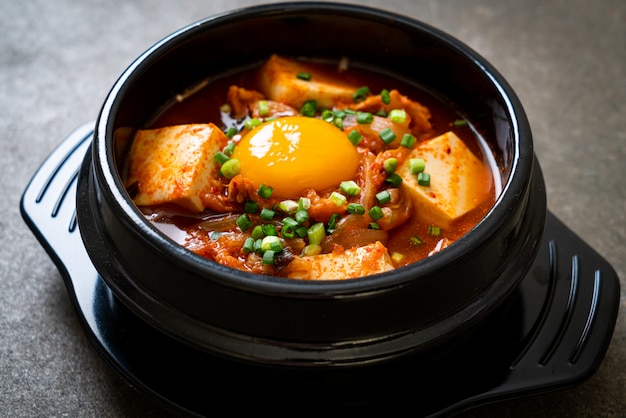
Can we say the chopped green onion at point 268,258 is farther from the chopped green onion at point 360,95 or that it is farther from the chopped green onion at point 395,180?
the chopped green onion at point 360,95

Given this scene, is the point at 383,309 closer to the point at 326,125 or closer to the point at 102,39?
the point at 326,125

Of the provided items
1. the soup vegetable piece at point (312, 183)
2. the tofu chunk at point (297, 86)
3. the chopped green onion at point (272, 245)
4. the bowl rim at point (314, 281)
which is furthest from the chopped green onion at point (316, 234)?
the tofu chunk at point (297, 86)

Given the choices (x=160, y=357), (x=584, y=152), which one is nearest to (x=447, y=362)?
(x=160, y=357)

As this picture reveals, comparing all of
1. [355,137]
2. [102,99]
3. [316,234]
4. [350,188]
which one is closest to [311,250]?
[316,234]

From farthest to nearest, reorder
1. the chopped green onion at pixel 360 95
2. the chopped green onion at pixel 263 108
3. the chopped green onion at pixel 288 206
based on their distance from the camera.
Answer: the chopped green onion at pixel 360 95
the chopped green onion at pixel 263 108
the chopped green onion at pixel 288 206

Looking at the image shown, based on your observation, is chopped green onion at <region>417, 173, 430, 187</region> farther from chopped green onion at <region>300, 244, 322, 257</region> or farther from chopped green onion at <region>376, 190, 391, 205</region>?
chopped green onion at <region>300, 244, 322, 257</region>

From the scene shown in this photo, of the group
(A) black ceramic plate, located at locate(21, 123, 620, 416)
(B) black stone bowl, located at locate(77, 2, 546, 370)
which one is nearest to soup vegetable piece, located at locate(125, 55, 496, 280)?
(B) black stone bowl, located at locate(77, 2, 546, 370)
